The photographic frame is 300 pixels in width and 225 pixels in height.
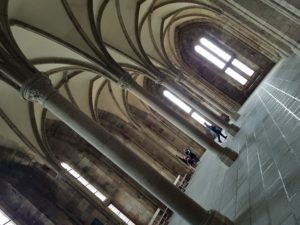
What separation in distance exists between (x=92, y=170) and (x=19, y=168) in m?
4.00

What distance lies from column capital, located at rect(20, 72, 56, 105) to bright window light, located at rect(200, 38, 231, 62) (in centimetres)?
1596

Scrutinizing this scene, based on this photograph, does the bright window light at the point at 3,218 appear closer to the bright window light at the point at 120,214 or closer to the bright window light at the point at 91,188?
the bright window light at the point at 91,188

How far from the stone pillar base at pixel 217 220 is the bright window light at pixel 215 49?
59.6 ft

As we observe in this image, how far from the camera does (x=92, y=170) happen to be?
17.9 metres

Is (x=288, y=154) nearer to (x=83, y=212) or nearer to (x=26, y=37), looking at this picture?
(x=26, y=37)

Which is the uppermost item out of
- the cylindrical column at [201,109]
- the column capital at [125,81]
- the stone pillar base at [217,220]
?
the stone pillar base at [217,220]

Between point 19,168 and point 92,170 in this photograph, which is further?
point 92,170

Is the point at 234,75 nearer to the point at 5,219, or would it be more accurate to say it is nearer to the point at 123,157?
the point at 5,219

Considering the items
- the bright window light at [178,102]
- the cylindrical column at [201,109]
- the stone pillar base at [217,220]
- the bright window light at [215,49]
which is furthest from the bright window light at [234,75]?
the stone pillar base at [217,220]

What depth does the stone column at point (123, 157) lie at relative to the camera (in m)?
6.34

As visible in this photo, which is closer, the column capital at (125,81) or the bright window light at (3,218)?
the bright window light at (3,218)

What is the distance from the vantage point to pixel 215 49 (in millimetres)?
23453

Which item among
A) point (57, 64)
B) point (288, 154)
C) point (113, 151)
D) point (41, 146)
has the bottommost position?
point (41, 146)

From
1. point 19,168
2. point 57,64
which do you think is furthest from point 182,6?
point 19,168
